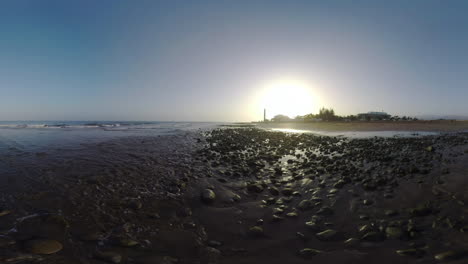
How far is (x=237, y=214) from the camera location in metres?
4.30

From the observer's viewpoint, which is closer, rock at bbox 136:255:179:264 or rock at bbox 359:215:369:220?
rock at bbox 136:255:179:264

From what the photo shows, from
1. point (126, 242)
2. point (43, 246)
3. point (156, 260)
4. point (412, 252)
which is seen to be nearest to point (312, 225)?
point (412, 252)

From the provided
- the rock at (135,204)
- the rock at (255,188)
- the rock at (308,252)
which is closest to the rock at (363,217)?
the rock at (308,252)

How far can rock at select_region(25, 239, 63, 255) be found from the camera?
2.72 meters

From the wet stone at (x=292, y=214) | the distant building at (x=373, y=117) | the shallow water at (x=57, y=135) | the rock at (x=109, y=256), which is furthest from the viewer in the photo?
the distant building at (x=373, y=117)

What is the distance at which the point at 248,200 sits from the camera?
505 centimetres

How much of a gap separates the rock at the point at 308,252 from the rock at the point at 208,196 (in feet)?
8.54

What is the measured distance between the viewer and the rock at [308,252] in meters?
2.86

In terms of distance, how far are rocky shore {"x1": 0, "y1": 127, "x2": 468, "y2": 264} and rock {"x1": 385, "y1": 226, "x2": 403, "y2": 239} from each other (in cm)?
2

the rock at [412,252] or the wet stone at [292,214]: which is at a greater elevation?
the rock at [412,252]

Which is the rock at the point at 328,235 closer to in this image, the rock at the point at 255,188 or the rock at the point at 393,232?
the rock at the point at 393,232

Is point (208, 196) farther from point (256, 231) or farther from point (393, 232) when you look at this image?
point (393, 232)

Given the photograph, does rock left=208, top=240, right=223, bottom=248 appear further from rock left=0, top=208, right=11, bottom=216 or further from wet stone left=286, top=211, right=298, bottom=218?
rock left=0, top=208, right=11, bottom=216

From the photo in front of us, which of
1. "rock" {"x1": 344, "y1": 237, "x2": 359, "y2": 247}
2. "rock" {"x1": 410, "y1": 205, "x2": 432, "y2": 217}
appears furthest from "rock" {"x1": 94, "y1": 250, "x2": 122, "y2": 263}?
"rock" {"x1": 410, "y1": 205, "x2": 432, "y2": 217}
